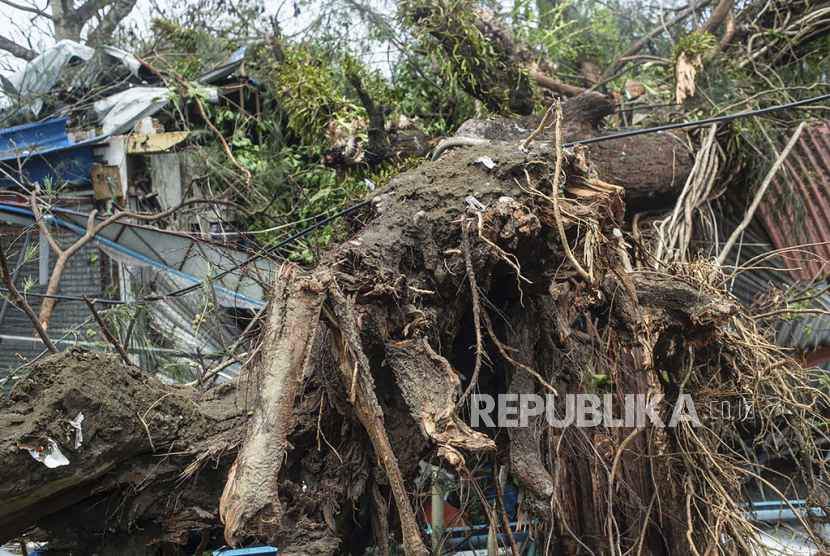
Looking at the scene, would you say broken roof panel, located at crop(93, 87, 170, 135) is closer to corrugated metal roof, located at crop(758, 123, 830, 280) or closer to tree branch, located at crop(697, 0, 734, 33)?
tree branch, located at crop(697, 0, 734, 33)

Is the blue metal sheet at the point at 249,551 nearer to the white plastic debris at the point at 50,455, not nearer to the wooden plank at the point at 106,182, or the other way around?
the white plastic debris at the point at 50,455

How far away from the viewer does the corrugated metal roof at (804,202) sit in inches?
217

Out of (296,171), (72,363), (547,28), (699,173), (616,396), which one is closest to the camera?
(72,363)

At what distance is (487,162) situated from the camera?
9.78ft

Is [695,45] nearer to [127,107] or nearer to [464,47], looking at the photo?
[464,47]

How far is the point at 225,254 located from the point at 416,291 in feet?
5.15

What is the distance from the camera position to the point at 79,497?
263 cm

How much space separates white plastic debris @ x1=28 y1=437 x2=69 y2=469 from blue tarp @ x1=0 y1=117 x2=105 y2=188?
3951mm

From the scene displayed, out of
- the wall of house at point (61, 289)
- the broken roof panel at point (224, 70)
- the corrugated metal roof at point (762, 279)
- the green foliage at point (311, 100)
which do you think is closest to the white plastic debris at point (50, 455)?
the wall of house at point (61, 289)

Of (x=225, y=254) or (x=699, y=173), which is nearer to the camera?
(x=225, y=254)

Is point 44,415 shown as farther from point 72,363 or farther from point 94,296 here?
point 94,296

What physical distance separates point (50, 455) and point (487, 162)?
6.74 feet

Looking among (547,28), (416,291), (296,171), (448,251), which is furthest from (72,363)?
(547,28)

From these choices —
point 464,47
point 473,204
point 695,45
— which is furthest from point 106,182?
point 695,45
